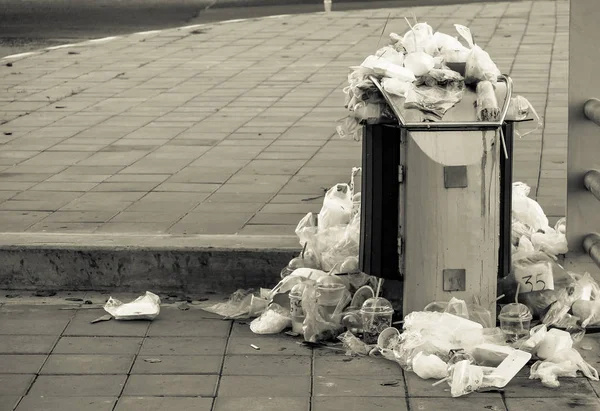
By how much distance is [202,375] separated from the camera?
4.51 meters

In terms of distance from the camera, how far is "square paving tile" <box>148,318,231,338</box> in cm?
503

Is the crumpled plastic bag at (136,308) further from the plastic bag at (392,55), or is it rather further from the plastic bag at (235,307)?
the plastic bag at (392,55)

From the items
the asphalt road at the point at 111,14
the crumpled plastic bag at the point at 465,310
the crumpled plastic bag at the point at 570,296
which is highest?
the crumpled plastic bag at the point at 465,310

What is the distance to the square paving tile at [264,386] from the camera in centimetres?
431

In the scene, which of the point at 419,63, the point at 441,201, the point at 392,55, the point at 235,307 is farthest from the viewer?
the point at 235,307

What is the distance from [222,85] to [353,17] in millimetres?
6217

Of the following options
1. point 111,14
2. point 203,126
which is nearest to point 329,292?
point 203,126

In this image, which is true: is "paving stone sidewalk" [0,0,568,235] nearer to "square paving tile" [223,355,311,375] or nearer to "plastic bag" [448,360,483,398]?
"square paving tile" [223,355,311,375]

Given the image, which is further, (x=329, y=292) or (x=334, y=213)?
(x=334, y=213)

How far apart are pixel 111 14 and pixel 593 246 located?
16427mm

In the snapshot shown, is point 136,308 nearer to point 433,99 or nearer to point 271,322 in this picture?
point 271,322

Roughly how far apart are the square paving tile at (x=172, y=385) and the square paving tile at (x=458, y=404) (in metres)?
0.77

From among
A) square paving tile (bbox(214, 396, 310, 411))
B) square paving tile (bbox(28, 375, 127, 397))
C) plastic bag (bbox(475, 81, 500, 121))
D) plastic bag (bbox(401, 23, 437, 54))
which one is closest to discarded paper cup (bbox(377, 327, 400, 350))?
square paving tile (bbox(214, 396, 310, 411))

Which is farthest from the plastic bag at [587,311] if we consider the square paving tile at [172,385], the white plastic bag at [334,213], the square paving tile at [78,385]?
the square paving tile at [78,385]
